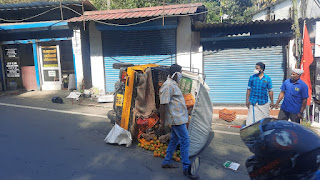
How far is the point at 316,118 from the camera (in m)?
6.51

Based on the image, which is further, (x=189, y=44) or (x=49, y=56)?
(x=49, y=56)

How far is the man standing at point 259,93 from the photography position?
5.13m

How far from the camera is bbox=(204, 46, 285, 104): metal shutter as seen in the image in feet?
27.2

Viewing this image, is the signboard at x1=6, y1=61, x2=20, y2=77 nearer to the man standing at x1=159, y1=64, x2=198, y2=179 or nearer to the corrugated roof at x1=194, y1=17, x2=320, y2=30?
the corrugated roof at x1=194, y1=17, x2=320, y2=30

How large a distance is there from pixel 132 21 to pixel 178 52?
211 cm

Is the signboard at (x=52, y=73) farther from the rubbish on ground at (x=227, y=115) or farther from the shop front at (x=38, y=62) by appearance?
the rubbish on ground at (x=227, y=115)

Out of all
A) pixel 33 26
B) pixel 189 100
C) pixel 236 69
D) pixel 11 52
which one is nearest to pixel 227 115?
pixel 236 69

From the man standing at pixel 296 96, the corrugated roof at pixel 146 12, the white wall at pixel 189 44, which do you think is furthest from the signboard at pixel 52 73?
the man standing at pixel 296 96

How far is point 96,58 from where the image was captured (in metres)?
9.90

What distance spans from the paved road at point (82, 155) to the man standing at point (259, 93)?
0.82m

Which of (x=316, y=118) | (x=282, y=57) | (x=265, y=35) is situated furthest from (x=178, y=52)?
(x=316, y=118)

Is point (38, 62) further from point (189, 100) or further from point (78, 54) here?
point (189, 100)

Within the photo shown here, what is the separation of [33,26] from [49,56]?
59.4 inches

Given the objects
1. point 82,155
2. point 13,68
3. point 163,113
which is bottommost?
point 82,155
